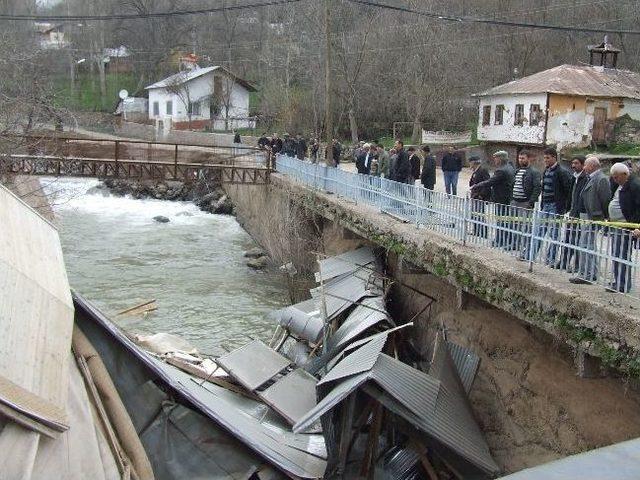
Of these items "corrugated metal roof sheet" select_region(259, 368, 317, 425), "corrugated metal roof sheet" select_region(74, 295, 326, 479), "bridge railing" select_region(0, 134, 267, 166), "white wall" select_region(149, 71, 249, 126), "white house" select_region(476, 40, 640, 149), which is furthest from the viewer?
"white wall" select_region(149, 71, 249, 126)

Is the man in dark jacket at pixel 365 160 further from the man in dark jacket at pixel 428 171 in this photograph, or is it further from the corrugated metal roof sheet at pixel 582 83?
the corrugated metal roof sheet at pixel 582 83

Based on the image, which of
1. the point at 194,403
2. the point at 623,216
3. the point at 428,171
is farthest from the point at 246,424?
the point at 428,171

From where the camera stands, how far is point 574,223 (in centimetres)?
727

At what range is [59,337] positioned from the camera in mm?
6410

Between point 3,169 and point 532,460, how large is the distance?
15145 millimetres

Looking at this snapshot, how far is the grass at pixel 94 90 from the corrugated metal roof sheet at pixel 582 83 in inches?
1596

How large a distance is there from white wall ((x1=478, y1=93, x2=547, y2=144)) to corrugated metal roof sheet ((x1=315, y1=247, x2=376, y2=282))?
1734cm

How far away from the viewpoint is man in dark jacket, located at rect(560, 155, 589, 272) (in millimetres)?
7215

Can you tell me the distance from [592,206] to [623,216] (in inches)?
17.7

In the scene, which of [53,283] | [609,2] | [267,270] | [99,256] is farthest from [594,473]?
[609,2]

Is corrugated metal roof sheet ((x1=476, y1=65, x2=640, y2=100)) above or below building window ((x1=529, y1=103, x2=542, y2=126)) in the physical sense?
above

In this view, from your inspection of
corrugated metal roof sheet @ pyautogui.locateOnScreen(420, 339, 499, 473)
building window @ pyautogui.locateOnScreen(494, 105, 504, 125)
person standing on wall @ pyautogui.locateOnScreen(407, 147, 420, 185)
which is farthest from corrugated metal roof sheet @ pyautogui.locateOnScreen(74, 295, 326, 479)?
building window @ pyautogui.locateOnScreen(494, 105, 504, 125)

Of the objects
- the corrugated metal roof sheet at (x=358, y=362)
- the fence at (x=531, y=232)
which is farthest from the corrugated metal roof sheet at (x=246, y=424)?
the fence at (x=531, y=232)

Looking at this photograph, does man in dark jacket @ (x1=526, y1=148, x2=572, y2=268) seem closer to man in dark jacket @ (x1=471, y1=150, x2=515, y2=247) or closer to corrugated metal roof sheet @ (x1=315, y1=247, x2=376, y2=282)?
man in dark jacket @ (x1=471, y1=150, x2=515, y2=247)
